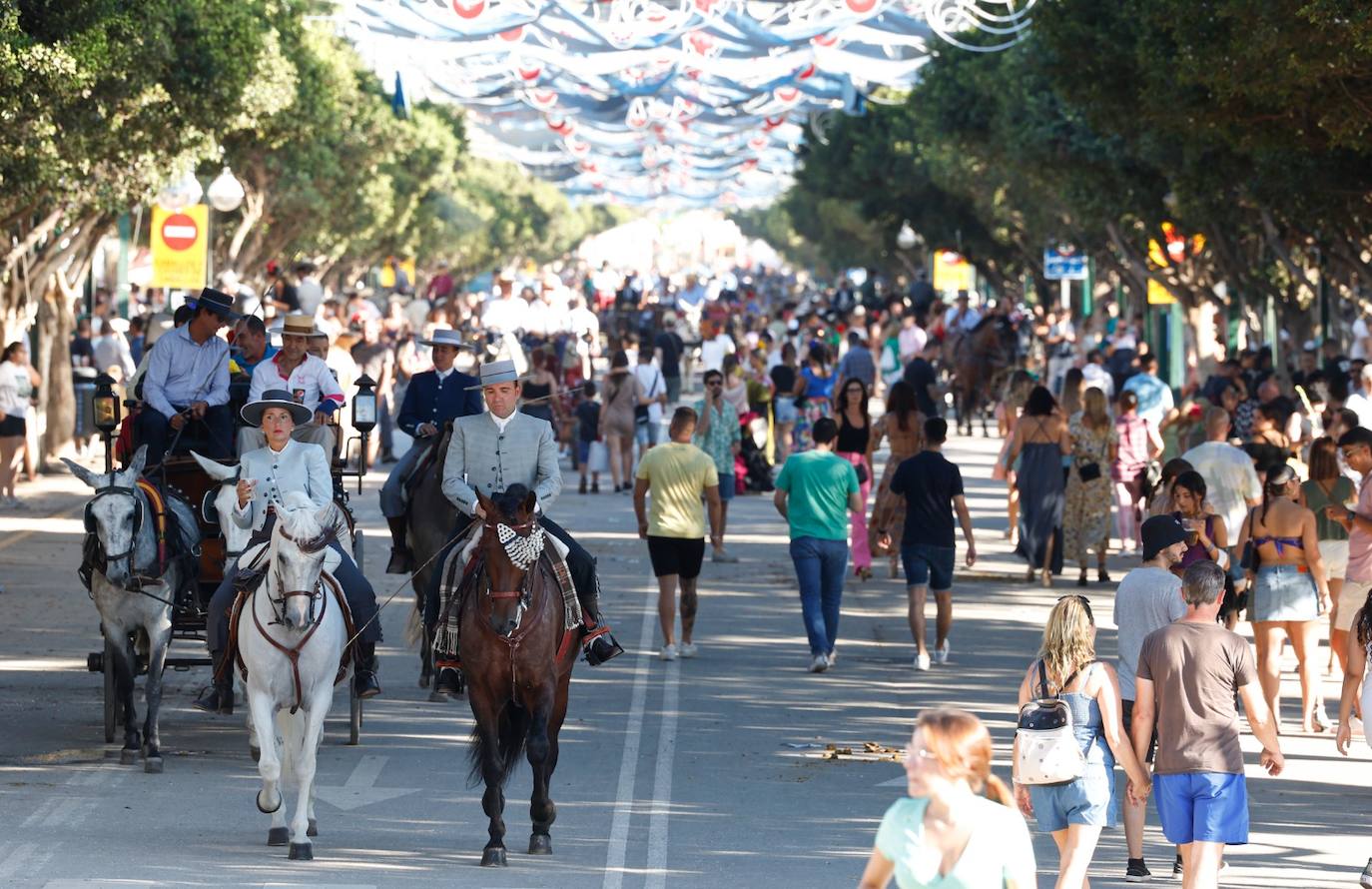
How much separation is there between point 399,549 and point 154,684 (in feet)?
10.4

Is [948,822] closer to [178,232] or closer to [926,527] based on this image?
[926,527]

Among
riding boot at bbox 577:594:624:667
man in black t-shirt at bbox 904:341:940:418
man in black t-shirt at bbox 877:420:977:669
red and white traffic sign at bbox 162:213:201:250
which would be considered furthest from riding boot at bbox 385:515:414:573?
red and white traffic sign at bbox 162:213:201:250

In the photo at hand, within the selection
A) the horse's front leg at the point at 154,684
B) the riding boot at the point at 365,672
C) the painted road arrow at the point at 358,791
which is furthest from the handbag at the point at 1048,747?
the horse's front leg at the point at 154,684

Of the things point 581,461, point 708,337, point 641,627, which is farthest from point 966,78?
point 641,627

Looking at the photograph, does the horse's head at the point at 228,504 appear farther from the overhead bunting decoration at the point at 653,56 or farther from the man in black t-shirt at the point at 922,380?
the man in black t-shirt at the point at 922,380

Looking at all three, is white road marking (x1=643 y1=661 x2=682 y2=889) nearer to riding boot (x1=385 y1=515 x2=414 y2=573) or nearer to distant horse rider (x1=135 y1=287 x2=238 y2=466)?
riding boot (x1=385 y1=515 x2=414 y2=573)

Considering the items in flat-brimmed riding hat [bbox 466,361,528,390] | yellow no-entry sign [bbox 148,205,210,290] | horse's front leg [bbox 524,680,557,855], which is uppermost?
yellow no-entry sign [bbox 148,205,210,290]

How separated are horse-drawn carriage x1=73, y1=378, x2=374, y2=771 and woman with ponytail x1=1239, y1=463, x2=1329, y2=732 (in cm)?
562

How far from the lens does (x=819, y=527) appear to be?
17.1 m

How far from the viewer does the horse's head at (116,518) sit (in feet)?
42.7

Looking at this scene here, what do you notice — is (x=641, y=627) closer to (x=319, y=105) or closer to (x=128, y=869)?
(x=128, y=869)

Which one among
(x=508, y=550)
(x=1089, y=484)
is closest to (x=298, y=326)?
(x=508, y=550)

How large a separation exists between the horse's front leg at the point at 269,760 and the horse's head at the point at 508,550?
124 cm

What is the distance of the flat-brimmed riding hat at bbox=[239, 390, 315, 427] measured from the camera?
490 inches
